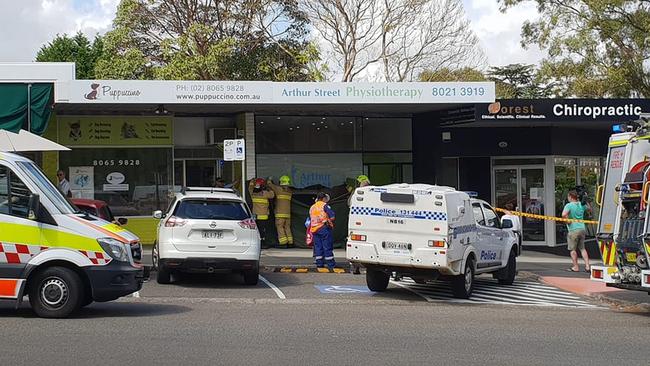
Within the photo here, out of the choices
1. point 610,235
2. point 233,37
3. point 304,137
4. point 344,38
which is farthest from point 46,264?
point 344,38

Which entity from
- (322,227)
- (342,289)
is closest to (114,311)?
(342,289)

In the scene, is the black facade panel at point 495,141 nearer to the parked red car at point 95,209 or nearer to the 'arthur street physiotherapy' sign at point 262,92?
the 'arthur street physiotherapy' sign at point 262,92

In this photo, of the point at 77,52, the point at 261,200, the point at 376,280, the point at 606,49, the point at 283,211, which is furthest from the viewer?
the point at 77,52

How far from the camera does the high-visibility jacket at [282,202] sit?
70.3ft

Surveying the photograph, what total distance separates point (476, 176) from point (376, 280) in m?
11.5

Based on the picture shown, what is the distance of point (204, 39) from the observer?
126 ft

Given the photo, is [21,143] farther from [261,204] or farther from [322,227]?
[261,204]

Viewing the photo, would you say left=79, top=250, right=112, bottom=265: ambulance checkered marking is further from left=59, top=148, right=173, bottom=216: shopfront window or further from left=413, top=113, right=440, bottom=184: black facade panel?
left=413, top=113, right=440, bottom=184: black facade panel

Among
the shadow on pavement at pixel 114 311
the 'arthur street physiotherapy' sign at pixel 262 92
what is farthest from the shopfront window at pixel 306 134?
the shadow on pavement at pixel 114 311

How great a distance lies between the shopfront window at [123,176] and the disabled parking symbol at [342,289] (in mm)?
8999

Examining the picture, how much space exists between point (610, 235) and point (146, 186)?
1385 centimetres

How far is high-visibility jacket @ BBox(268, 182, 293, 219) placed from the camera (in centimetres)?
2142

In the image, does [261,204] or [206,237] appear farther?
[261,204]

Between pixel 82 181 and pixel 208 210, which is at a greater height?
pixel 82 181
